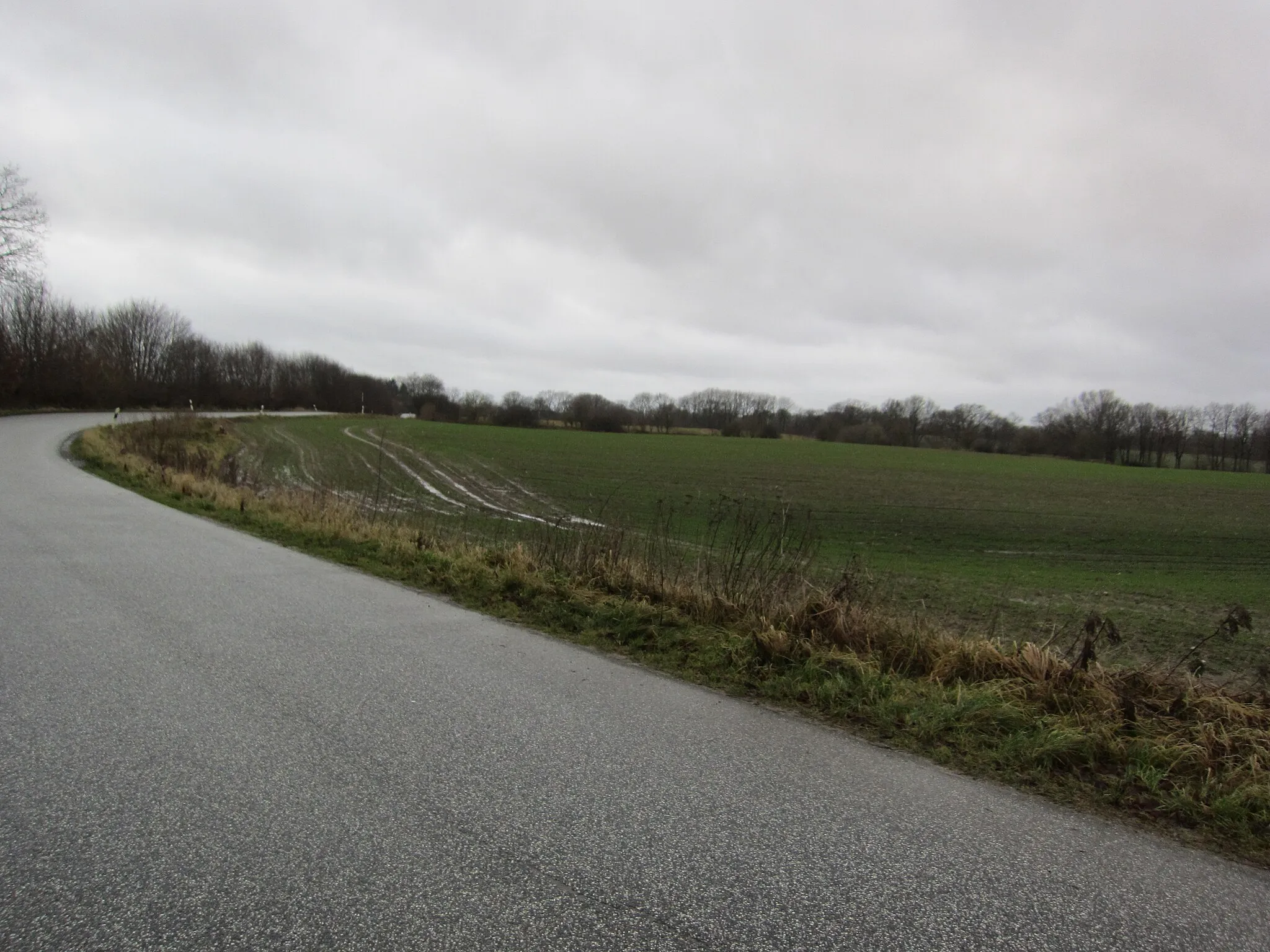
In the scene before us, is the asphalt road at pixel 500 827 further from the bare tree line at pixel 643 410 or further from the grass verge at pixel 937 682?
the bare tree line at pixel 643 410

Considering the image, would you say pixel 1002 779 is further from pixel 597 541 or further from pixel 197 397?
pixel 197 397

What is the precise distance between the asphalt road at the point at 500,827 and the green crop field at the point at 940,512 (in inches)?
153

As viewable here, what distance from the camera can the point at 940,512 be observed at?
90.6 ft

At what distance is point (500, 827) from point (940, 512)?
27518 millimetres

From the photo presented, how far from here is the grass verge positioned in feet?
12.6

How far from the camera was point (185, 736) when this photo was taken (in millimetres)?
3881

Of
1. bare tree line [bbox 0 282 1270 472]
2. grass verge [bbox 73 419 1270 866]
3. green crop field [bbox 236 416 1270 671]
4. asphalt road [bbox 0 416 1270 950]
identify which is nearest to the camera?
asphalt road [bbox 0 416 1270 950]

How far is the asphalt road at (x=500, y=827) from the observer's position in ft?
8.34

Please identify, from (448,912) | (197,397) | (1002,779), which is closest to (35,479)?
(448,912)

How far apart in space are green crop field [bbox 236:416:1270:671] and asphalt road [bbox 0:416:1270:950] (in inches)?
153

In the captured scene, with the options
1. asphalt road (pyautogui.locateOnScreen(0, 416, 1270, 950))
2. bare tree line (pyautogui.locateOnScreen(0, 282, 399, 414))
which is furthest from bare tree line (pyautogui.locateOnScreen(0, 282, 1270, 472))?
asphalt road (pyautogui.locateOnScreen(0, 416, 1270, 950))

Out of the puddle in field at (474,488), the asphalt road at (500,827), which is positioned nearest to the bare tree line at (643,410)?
the puddle in field at (474,488)

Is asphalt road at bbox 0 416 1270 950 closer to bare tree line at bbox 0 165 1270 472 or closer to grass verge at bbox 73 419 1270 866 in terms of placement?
grass verge at bbox 73 419 1270 866

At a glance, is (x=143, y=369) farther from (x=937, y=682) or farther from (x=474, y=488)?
(x=937, y=682)
